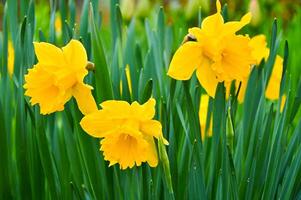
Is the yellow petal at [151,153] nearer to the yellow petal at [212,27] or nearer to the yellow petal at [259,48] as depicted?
the yellow petal at [212,27]

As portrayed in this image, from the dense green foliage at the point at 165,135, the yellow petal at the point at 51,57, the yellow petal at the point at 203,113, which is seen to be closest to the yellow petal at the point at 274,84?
the yellow petal at the point at 203,113

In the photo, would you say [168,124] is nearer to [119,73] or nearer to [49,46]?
[119,73]

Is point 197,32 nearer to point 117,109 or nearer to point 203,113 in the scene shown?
point 117,109

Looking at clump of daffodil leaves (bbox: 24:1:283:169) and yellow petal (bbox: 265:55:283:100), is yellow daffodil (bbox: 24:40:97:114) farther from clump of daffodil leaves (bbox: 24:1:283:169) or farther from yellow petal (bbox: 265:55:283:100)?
yellow petal (bbox: 265:55:283:100)

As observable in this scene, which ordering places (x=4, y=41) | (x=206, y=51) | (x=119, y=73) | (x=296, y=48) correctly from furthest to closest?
(x=296, y=48)
(x=4, y=41)
(x=119, y=73)
(x=206, y=51)

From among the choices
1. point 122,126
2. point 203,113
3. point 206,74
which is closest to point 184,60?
point 206,74

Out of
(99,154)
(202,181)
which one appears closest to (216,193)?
(202,181)

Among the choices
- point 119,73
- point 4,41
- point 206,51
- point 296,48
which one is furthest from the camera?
point 296,48
